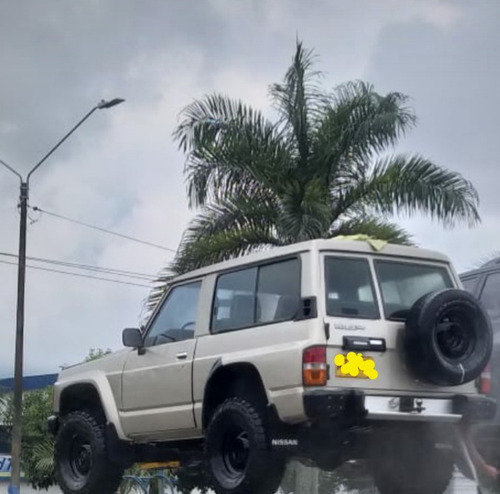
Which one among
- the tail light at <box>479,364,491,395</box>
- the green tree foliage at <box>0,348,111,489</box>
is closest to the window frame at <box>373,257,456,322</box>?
the tail light at <box>479,364,491,395</box>

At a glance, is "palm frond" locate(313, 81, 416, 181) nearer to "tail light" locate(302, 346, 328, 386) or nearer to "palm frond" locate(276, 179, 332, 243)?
"palm frond" locate(276, 179, 332, 243)

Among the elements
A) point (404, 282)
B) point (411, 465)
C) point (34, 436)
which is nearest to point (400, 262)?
point (404, 282)

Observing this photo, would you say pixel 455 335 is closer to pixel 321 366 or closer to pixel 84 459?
pixel 321 366

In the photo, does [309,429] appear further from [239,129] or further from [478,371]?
[239,129]

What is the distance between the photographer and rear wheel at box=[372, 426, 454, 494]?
8.08 m

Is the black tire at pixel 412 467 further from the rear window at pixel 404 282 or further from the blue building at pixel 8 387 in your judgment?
the blue building at pixel 8 387

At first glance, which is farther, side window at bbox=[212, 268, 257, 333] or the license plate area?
side window at bbox=[212, 268, 257, 333]

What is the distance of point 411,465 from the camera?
8391mm

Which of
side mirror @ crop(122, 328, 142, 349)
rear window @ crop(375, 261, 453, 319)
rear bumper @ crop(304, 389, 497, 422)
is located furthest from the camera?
side mirror @ crop(122, 328, 142, 349)

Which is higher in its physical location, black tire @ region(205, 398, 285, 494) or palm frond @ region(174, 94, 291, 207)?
palm frond @ region(174, 94, 291, 207)

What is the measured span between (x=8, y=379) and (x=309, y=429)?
2919 centimetres

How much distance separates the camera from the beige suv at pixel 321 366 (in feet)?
25.1

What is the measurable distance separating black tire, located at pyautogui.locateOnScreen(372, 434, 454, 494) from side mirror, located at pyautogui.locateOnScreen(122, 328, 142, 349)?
2189mm

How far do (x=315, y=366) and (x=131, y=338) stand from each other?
233cm
